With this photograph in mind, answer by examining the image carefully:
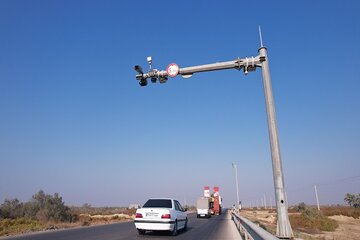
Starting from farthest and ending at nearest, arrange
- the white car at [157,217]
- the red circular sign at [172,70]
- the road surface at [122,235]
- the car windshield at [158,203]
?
the car windshield at [158,203], the white car at [157,217], the road surface at [122,235], the red circular sign at [172,70]

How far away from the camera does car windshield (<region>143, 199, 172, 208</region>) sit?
16328 mm

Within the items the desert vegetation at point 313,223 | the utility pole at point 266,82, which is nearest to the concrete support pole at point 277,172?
the utility pole at point 266,82

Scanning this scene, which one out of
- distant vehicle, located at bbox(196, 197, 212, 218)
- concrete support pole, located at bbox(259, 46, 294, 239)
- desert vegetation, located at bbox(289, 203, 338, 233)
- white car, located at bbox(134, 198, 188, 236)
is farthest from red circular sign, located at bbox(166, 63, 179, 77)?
distant vehicle, located at bbox(196, 197, 212, 218)

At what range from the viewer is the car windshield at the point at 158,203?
16.3 metres

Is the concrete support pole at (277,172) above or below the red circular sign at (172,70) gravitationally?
below

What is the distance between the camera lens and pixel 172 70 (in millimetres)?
12680

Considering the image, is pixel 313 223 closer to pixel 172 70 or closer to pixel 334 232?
pixel 334 232

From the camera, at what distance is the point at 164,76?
12938 mm

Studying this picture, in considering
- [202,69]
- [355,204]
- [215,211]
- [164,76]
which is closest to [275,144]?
[202,69]

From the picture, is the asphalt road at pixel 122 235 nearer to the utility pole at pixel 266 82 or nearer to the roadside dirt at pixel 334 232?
the roadside dirt at pixel 334 232

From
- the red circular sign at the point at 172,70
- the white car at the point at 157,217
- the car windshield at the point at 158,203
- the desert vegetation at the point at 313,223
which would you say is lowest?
the white car at the point at 157,217

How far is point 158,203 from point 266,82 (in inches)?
327

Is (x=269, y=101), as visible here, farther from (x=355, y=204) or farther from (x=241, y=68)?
(x=355, y=204)

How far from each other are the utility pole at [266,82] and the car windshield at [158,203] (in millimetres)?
6133
